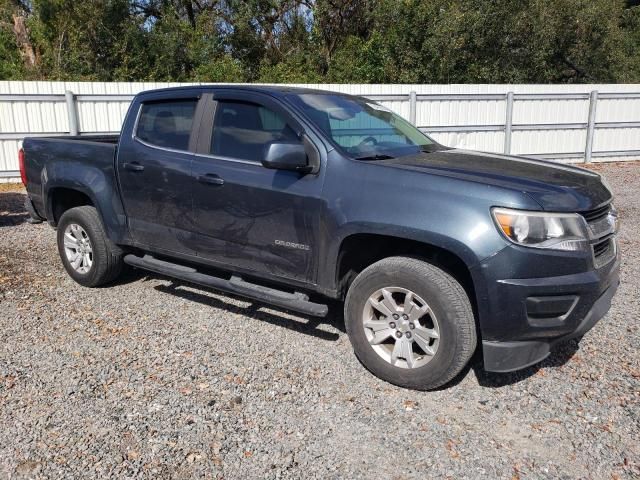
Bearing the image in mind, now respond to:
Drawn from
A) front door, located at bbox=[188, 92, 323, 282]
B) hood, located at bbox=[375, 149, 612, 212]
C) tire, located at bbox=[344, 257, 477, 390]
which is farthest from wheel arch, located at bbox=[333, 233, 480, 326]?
hood, located at bbox=[375, 149, 612, 212]

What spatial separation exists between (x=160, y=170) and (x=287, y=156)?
4.68 feet

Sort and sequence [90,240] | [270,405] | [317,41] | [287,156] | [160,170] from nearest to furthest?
[270,405] → [287,156] → [160,170] → [90,240] → [317,41]

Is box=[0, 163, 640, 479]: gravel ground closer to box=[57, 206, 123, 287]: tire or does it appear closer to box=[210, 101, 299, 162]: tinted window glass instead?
box=[57, 206, 123, 287]: tire

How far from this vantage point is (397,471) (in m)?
2.86

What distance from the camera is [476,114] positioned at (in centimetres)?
1466

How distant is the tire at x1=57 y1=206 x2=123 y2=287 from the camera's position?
17.5 feet

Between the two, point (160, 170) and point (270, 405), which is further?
point (160, 170)

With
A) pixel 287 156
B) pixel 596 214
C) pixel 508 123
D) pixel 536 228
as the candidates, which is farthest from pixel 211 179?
pixel 508 123

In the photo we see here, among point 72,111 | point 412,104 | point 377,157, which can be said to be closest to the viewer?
point 377,157

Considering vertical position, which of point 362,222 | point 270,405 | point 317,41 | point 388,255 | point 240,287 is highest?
point 317,41

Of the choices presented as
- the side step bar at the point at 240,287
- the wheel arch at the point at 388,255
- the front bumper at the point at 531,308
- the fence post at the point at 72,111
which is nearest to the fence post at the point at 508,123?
the fence post at the point at 72,111

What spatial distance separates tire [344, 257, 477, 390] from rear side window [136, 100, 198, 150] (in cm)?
202

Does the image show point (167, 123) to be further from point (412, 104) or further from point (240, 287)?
point (412, 104)

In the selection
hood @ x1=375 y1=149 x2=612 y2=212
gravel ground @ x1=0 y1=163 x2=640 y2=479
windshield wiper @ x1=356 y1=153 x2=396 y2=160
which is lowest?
gravel ground @ x1=0 y1=163 x2=640 y2=479
